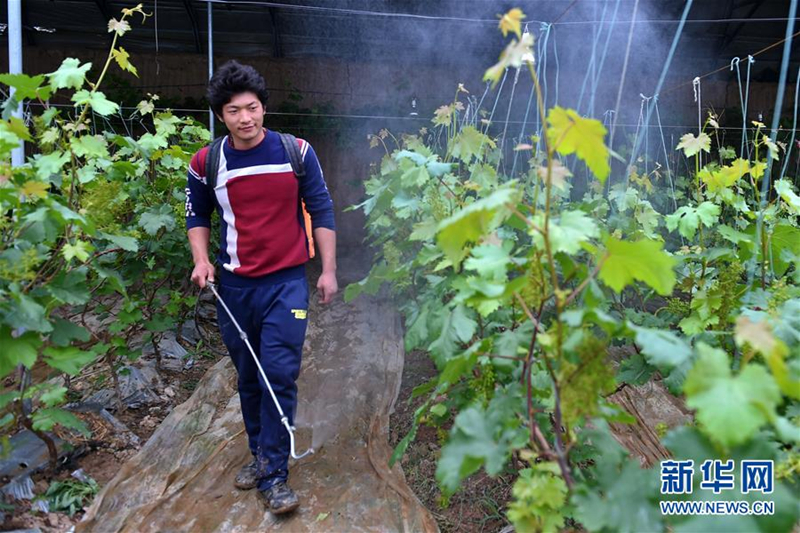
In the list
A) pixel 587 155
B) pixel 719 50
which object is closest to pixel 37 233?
pixel 587 155

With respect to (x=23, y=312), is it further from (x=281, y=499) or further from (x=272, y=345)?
(x=281, y=499)

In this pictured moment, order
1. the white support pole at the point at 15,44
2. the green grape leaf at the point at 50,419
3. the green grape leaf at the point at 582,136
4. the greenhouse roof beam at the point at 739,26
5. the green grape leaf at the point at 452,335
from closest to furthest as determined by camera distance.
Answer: the green grape leaf at the point at 582,136 → the green grape leaf at the point at 452,335 → the green grape leaf at the point at 50,419 → the white support pole at the point at 15,44 → the greenhouse roof beam at the point at 739,26

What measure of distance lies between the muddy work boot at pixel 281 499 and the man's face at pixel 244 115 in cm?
132

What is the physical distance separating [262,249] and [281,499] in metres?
0.93

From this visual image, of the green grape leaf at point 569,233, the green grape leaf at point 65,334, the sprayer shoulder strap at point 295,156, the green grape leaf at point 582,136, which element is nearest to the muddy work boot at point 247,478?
the green grape leaf at point 65,334

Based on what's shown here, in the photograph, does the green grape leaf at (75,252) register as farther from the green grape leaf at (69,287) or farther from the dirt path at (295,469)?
the dirt path at (295,469)

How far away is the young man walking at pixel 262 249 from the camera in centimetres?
222

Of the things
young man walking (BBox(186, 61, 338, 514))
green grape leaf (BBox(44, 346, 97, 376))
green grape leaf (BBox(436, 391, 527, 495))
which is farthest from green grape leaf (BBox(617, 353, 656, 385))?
green grape leaf (BBox(44, 346, 97, 376))

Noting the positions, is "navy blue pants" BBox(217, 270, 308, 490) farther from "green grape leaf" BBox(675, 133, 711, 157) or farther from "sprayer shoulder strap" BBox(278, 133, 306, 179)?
"green grape leaf" BBox(675, 133, 711, 157)

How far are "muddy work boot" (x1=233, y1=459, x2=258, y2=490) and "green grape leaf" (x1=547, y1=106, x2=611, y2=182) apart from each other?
6.00 feet

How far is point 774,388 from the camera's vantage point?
36.5 inches

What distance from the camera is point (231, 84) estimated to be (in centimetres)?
219

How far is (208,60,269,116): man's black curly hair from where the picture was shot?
2188 mm

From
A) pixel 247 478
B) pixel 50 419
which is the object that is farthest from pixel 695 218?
pixel 50 419
